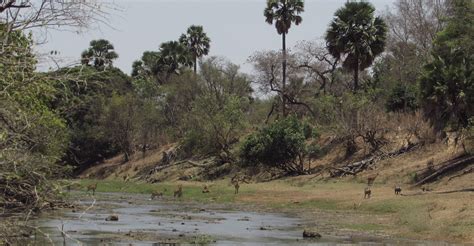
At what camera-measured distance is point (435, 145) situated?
4516 cm

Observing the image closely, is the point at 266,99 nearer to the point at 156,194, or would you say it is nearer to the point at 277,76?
the point at 277,76

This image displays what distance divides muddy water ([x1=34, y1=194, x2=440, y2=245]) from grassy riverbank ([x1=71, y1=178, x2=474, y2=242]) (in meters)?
1.80

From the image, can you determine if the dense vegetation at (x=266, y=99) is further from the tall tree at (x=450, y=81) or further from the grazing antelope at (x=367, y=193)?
the grazing antelope at (x=367, y=193)

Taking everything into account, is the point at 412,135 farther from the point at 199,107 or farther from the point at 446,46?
the point at 199,107

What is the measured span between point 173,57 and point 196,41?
4.86 metres

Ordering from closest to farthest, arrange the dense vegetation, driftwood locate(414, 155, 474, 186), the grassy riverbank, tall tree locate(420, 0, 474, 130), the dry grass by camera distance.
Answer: the dense vegetation < the grassy riverbank < the dry grass < tall tree locate(420, 0, 474, 130) < driftwood locate(414, 155, 474, 186)

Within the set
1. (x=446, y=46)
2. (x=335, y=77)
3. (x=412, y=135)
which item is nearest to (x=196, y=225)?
(x=446, y=46)

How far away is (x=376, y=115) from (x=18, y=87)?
1759 inches

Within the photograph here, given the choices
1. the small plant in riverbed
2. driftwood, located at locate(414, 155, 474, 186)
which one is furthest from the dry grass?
the small plant in riverbed

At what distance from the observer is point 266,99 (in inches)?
3145

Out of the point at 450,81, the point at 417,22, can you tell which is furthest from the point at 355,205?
the point at 417,22

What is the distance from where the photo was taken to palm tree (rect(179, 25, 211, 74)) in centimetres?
8169

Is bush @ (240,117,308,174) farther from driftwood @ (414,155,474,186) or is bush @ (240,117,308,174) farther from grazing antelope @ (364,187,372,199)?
grazing antelope @ (364,187,372,199)

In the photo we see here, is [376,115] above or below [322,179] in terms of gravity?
above
